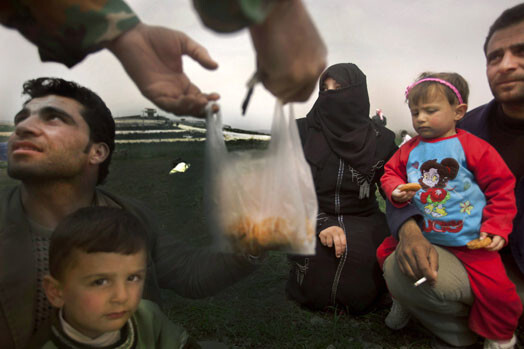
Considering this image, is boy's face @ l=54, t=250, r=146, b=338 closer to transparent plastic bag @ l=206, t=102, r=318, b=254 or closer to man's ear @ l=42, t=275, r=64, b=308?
man's ear @ l=42, t=275, r=64, b=308

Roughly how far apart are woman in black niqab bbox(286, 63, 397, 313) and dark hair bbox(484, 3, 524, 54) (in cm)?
83

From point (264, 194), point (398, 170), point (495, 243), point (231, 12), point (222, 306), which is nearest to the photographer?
point (231, 12)

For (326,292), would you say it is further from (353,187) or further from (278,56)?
(278,56)

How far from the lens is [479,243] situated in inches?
67.4

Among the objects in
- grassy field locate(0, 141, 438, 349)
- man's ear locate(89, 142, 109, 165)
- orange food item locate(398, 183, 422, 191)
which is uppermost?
man's ear locate(89, 142, 109, 165)

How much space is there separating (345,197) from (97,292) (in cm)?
187

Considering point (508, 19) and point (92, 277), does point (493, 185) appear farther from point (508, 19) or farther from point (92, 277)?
point (92, 277)

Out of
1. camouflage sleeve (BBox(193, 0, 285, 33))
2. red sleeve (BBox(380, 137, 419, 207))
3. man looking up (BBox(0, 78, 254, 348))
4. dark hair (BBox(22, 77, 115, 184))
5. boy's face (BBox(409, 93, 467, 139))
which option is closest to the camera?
camouflage sleeve (BBox(193, 0, 285, 33))

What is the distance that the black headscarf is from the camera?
2.51m

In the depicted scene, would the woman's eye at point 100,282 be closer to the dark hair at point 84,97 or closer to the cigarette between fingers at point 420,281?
the dark hair at point 84,97

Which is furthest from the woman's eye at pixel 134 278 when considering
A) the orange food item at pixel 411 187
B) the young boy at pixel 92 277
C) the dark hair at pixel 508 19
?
the dark hair at pixel 508 19

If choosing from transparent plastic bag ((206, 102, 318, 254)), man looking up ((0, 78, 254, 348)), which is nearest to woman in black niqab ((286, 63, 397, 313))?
man looking up ((0, 78, 254, 348))

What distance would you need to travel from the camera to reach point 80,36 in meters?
1.04

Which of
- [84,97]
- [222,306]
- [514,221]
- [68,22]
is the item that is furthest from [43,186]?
[514,221]
